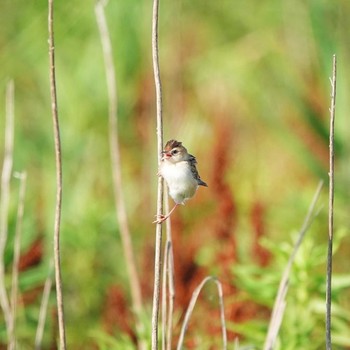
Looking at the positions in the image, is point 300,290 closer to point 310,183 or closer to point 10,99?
point 10,99

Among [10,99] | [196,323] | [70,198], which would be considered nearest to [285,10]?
[70,198]

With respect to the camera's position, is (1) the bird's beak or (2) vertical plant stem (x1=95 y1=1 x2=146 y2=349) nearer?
(1) the bird's beak

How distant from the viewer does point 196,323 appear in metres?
1.95

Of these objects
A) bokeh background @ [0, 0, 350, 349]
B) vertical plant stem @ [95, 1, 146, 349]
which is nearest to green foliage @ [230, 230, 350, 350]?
bokeh background @ [0, 0, 350, 349]

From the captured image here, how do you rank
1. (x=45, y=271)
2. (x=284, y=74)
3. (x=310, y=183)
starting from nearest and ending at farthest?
(x=45, y=271) → (x=310, y=183) → (x=284, y=74)

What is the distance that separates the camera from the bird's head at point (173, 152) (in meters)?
1.00

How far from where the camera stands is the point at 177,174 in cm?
99

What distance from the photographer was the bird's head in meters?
1.00

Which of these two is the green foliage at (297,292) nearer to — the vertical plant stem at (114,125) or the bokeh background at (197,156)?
the bokeh background at (197,156)

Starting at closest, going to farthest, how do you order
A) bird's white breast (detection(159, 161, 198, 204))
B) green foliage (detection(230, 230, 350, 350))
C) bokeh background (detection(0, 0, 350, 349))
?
bird's white breast (detection(159, 161, 198, 204)), green foliage (detection(230, 230, 350, 350)), bokeh background (detection(0, 0, 350, 349))

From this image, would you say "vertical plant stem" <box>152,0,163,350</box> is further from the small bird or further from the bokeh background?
the bokeh background

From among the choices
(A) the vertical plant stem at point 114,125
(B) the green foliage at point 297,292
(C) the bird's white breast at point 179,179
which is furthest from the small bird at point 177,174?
(B) the green foliage at point 297,292

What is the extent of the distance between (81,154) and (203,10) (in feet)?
3.71

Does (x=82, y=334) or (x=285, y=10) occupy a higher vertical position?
(x=285, y=10)
